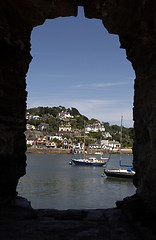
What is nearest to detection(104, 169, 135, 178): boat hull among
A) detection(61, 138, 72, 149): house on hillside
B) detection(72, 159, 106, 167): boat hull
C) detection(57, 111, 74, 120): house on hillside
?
detection(72, 159, 106, 167): boat hull

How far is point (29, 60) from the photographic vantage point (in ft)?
14.3

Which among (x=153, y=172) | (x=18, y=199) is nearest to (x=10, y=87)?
(x=18, y=199)

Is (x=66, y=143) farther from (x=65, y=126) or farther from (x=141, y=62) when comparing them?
(x=141, y=62)

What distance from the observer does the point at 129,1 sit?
3.47 m

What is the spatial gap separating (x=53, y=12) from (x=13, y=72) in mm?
1276

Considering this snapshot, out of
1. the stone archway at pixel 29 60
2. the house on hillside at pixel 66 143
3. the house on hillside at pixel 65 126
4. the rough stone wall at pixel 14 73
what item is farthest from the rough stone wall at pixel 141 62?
the house on hillside at pixel 65 126

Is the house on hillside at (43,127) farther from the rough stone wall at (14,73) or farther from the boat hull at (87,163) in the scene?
the rough stone wall at (14,73)

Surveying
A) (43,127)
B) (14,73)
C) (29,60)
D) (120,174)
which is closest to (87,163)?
(120,174)

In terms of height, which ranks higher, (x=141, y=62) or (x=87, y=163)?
(x=141, y=62)

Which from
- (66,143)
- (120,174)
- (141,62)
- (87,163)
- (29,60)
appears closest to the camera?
(141,62)

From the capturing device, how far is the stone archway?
3277 mm

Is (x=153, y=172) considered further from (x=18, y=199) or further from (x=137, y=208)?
(x=18, y=199)

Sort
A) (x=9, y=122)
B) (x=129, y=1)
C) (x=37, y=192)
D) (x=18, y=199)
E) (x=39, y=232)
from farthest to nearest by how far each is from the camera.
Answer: (x=37, y=192) → (x=18, y=199) → (x=9, y=122) → (x=129, y=1) → (x=39, y=232)

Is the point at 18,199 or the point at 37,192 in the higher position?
the point at 18,199
